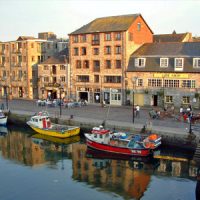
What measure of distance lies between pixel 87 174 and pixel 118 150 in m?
6.24

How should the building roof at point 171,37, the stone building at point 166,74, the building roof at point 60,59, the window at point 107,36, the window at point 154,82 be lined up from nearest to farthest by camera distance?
the stone building at point 166,74
the window at point 154,82
the window at point 107,36
the building roof at point 60,59
the building roof at point 171,37

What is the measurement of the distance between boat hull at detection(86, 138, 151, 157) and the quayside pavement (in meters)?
4.37

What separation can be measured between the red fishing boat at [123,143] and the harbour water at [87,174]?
2.93 feet

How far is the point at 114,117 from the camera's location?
50.1 metres

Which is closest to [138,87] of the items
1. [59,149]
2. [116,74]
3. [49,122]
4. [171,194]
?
[116,74]

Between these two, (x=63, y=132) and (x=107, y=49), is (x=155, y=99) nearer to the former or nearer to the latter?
(x=107, y=49)

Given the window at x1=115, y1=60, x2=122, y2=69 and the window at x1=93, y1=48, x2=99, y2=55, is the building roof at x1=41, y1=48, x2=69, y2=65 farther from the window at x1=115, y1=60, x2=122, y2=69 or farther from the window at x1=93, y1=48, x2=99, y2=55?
the window at x1=115, y1=60, x2=122, y2=69

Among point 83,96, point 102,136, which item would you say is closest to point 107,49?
point 83,96

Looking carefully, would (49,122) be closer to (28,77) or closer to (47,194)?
(47,194)

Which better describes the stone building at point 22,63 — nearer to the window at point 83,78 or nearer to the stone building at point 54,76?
the stone building at point 54,76

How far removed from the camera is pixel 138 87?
194ft

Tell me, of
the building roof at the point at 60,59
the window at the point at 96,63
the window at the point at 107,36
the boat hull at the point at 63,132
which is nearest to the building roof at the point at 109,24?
the window at the point at 107,36

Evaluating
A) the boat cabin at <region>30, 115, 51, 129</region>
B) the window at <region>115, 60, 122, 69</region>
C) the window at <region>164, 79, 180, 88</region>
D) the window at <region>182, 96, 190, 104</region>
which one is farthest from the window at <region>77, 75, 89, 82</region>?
the window at <region>182, 96, 190, 104</region>

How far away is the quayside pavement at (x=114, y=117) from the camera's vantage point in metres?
42.6
